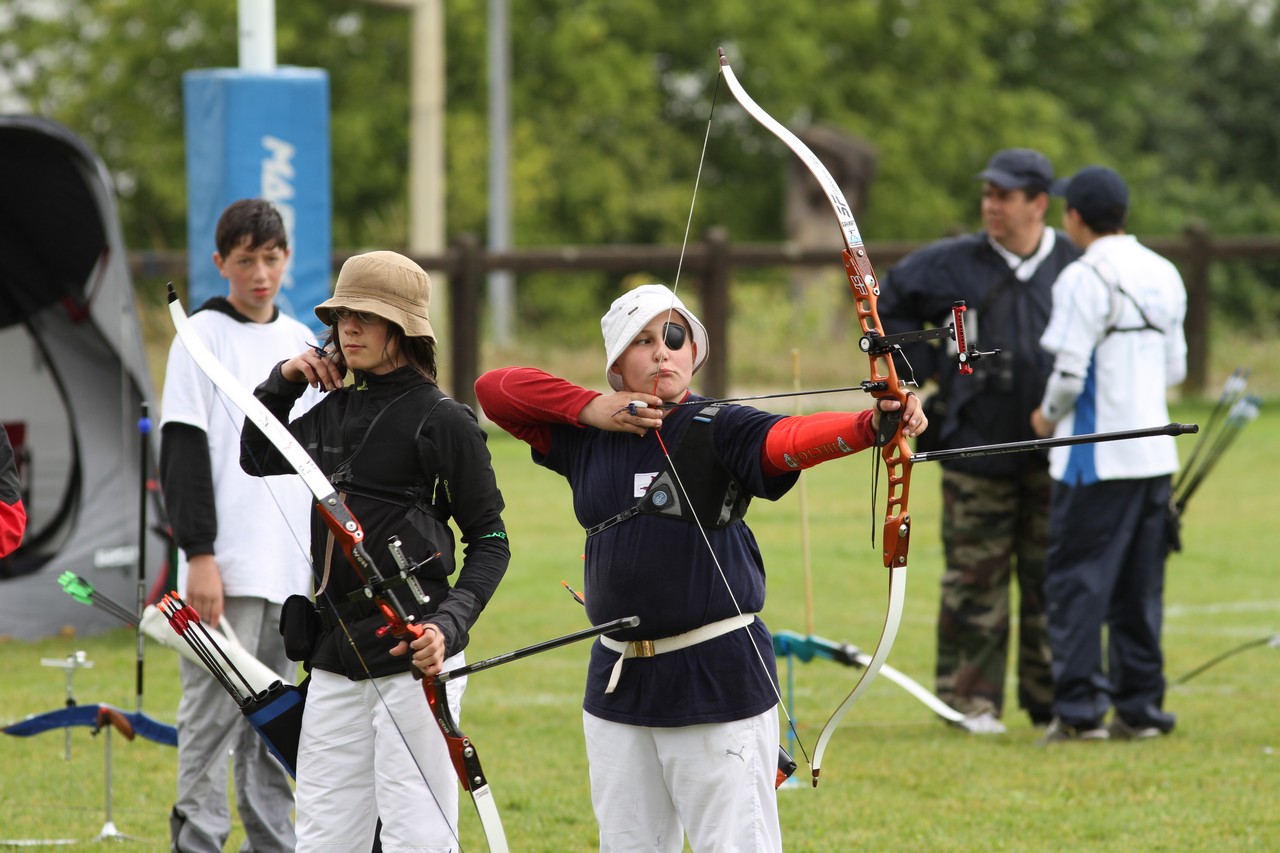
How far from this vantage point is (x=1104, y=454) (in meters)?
5.69

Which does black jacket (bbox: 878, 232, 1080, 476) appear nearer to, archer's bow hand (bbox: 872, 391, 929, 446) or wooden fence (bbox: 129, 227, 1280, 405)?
archer's bow hand (bbox: 872, 391, 929, 446)

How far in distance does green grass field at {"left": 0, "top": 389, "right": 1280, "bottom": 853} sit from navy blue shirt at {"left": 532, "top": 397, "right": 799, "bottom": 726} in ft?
4.97

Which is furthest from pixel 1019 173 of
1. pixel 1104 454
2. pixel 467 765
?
pixel 467 765

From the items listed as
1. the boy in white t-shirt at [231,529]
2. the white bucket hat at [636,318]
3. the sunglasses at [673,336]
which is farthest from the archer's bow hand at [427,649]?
the boy in white t-shirt at [231,529]

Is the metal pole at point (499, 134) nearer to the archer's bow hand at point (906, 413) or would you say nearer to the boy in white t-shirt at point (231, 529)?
the boy in white t-shirt at point (231, 529)

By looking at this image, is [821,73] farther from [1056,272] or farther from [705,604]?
[705,604]

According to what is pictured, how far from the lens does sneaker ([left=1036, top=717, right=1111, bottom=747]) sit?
19.2 ft

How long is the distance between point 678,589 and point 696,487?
7.9 inches

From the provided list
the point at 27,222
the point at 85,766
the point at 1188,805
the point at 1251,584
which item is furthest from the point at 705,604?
the point at 1251,584

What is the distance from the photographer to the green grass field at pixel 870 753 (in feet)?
15.8

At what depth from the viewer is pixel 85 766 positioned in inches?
219

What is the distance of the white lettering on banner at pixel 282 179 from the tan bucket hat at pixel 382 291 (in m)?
4.33

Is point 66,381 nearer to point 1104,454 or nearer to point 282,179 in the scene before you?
point 282,179

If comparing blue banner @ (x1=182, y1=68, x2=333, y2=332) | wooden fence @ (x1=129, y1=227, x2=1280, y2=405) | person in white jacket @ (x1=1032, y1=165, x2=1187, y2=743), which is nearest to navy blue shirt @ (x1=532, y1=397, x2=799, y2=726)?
person in white jacket @ (x1=1032, y1=165, x2=1187, y2=743)
